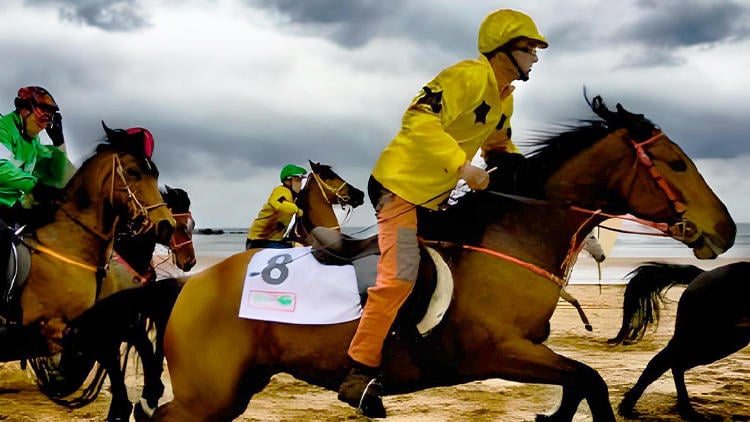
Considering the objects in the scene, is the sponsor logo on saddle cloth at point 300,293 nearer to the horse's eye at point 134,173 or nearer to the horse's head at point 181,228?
A: the horse's eye at point 134,173

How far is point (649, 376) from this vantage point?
6.33m

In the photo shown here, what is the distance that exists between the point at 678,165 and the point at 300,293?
1983mm

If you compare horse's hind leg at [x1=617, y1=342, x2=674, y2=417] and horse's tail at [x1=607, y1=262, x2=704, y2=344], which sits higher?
horse's tail at [x1=607, y1=262, x2=704, y2=344]

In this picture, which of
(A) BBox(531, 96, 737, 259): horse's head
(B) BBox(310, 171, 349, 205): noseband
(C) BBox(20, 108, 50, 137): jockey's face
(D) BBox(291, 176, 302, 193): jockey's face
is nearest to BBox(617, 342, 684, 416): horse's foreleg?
(A) BBox(531, 96, 737, 259): horse's head

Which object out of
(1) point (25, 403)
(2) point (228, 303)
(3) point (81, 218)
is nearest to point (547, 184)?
(2) point (228, 303)

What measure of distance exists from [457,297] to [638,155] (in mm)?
1161

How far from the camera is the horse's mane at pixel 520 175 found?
4.31 m

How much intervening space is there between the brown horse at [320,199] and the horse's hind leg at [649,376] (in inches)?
190

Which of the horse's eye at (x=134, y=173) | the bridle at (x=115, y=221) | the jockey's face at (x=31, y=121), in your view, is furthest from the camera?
the jockey's face at (x=31, y=121)

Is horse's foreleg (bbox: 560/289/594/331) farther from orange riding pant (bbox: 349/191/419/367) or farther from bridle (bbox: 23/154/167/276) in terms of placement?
bridle (bbox: 23/154/167/276)

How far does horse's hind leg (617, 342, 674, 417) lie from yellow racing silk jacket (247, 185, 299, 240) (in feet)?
15.9

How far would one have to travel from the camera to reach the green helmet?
1110 cm

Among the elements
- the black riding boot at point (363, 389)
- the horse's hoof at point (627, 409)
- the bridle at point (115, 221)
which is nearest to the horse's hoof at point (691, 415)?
the horse's hoof at point (627, 409)

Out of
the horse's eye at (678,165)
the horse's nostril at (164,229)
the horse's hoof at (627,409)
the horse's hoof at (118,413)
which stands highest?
the horse's eye at (678,165)
